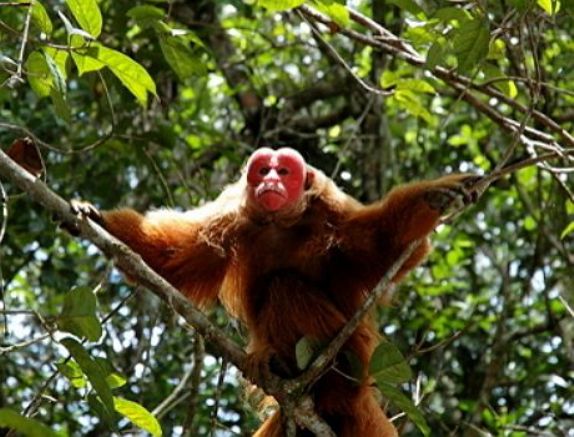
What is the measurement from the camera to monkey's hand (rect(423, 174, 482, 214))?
4461mm

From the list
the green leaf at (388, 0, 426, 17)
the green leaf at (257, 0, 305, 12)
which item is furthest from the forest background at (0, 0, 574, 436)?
the green leaf at (257, 0, 305, 12)

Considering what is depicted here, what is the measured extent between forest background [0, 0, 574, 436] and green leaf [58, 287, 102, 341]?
175 cm

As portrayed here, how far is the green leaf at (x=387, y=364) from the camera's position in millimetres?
3773

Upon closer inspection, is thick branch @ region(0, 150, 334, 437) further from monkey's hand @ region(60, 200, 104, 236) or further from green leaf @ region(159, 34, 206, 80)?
green leaf @ region(159, 34, 206, 80)

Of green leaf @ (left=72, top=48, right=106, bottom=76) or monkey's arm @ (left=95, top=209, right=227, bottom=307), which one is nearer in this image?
green leaf @ (left=72, top=48, right=106, bottom=76)

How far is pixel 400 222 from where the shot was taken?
188 inches

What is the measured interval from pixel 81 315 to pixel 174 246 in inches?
79.5

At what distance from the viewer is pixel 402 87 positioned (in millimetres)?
5637

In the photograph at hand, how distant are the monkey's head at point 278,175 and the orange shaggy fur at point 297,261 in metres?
0.12

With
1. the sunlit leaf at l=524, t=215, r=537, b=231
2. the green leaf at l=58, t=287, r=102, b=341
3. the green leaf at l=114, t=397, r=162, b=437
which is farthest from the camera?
the sunlit leaf at l=524, t=215, r=537, b=231

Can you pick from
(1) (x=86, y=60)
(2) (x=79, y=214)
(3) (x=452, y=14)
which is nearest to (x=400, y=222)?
(3) (x=452, y=14)

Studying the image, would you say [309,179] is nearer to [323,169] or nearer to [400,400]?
[400,400]

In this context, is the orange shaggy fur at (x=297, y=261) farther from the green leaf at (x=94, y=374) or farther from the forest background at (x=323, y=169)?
the green leaf at (x=94, y=374)

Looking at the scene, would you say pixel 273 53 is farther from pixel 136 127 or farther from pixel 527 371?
pixel 527 371
